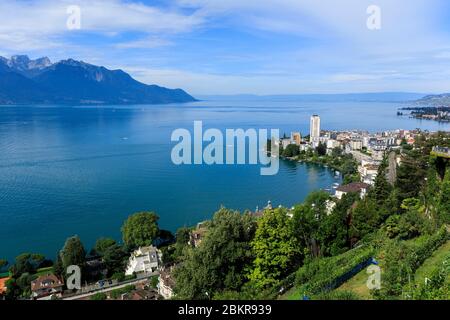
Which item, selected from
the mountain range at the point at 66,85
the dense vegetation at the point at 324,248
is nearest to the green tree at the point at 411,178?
the dense vegetation at the point at 324,248

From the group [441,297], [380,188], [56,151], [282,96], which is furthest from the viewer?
[282,96]

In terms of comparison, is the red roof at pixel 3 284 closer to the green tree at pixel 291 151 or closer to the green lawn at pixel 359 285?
the green lawn at pixel 359 285

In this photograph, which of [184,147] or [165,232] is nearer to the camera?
[165,232]

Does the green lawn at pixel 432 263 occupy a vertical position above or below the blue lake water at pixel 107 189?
above
